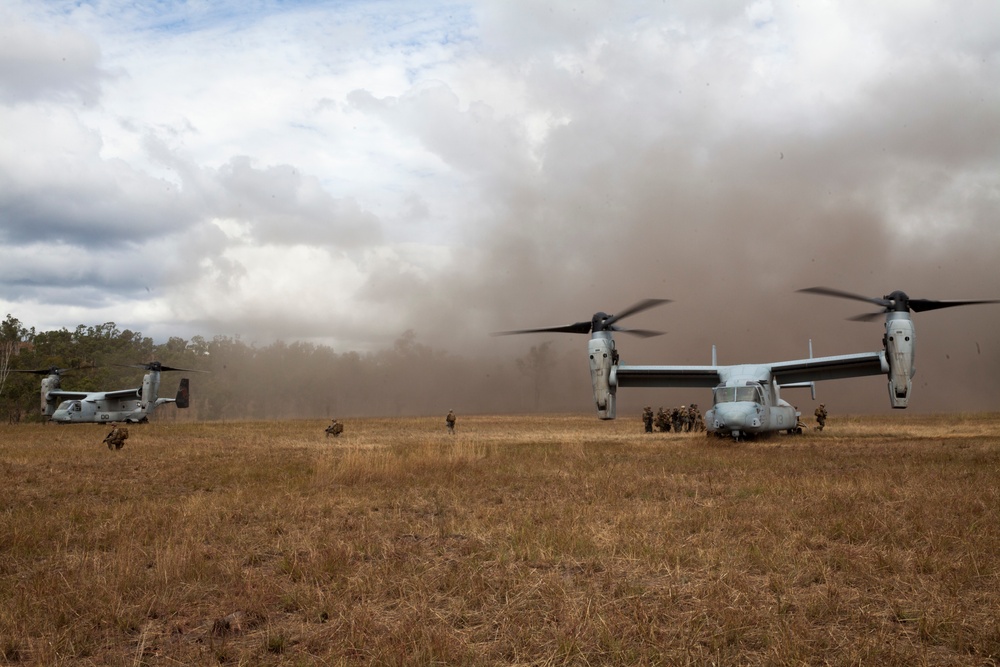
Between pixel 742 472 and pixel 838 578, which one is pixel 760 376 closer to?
pixel 742 472

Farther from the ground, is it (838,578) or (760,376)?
→ (760,376)

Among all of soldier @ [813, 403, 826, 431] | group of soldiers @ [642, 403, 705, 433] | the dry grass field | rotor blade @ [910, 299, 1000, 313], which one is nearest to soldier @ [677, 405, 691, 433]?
group of soldiers @ [642, 403, 705, 433]

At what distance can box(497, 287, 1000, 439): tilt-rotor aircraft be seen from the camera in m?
24.8

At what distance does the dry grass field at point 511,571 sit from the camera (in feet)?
15.3

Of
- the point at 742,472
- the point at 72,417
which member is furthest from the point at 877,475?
Result: the point at 72,417

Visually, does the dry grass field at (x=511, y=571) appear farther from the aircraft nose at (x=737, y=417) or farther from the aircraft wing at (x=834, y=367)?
the aircraft wing at (x=834, y=367)

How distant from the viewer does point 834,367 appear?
29.0m

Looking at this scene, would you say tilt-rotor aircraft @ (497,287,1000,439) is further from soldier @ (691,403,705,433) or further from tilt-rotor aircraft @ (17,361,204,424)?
tilt-rotor aircraft @ (17,361,204,424)

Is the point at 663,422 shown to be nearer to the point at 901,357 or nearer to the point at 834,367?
the point at 834,367

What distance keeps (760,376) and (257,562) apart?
24.4 m

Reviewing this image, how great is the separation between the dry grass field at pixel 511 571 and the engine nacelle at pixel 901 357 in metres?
12.6

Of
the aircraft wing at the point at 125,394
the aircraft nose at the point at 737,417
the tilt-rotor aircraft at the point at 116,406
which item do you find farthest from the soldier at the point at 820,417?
the aircraft wing at the point at 125,394

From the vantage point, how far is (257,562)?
724 cm

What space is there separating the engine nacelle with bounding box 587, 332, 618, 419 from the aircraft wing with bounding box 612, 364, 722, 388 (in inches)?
33.0
